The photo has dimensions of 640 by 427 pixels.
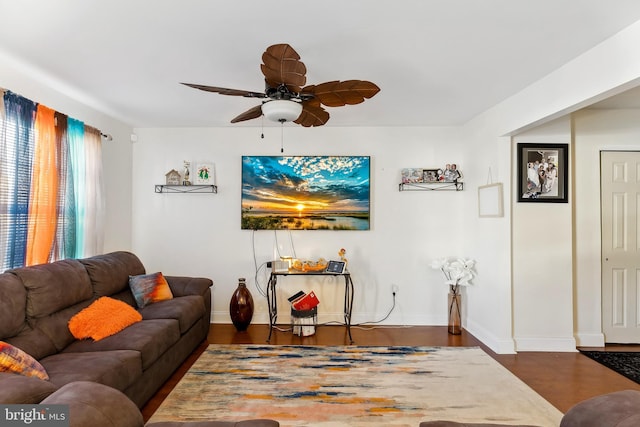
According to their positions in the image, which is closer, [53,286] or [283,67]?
[283,67]

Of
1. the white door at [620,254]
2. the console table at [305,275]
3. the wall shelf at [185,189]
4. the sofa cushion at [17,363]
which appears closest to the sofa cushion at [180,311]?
the console table at [305,275]

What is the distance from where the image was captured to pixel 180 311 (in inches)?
114

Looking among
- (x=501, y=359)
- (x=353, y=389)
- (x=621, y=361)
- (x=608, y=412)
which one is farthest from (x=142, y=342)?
(x=621, y=361)

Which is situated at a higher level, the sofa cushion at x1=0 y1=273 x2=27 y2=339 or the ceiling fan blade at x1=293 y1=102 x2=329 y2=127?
the ceiling fan blade at x1=293 y1=102 x2=329 y2=127

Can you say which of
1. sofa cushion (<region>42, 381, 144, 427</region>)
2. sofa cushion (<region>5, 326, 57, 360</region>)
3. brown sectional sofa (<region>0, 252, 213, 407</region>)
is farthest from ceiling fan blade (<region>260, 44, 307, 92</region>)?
sofa cushion (<region>5, 326, 57, 360</region>)

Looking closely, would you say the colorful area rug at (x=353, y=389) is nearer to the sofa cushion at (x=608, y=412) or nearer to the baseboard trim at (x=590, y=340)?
the sofa cushion at (x=608, y=412)

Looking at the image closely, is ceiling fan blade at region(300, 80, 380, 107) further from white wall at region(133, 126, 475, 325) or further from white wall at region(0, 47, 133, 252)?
white wall at region(0, 47, 133, 252)

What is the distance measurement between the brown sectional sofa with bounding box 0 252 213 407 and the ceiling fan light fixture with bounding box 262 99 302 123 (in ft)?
6.05

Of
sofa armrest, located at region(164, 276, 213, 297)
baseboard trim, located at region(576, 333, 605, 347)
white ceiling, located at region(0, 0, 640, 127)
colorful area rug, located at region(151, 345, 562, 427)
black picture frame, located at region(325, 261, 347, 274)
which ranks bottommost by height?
colorful area rug, located at region(151, 345, 562, 427)

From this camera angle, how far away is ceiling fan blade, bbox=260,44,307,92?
1.59 meters

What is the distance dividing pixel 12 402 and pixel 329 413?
174cm

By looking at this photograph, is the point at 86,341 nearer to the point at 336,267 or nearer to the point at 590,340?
the point at 336,267

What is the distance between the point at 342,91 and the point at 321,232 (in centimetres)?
241

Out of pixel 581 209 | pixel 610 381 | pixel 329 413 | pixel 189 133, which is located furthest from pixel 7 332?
pixel 581 209
